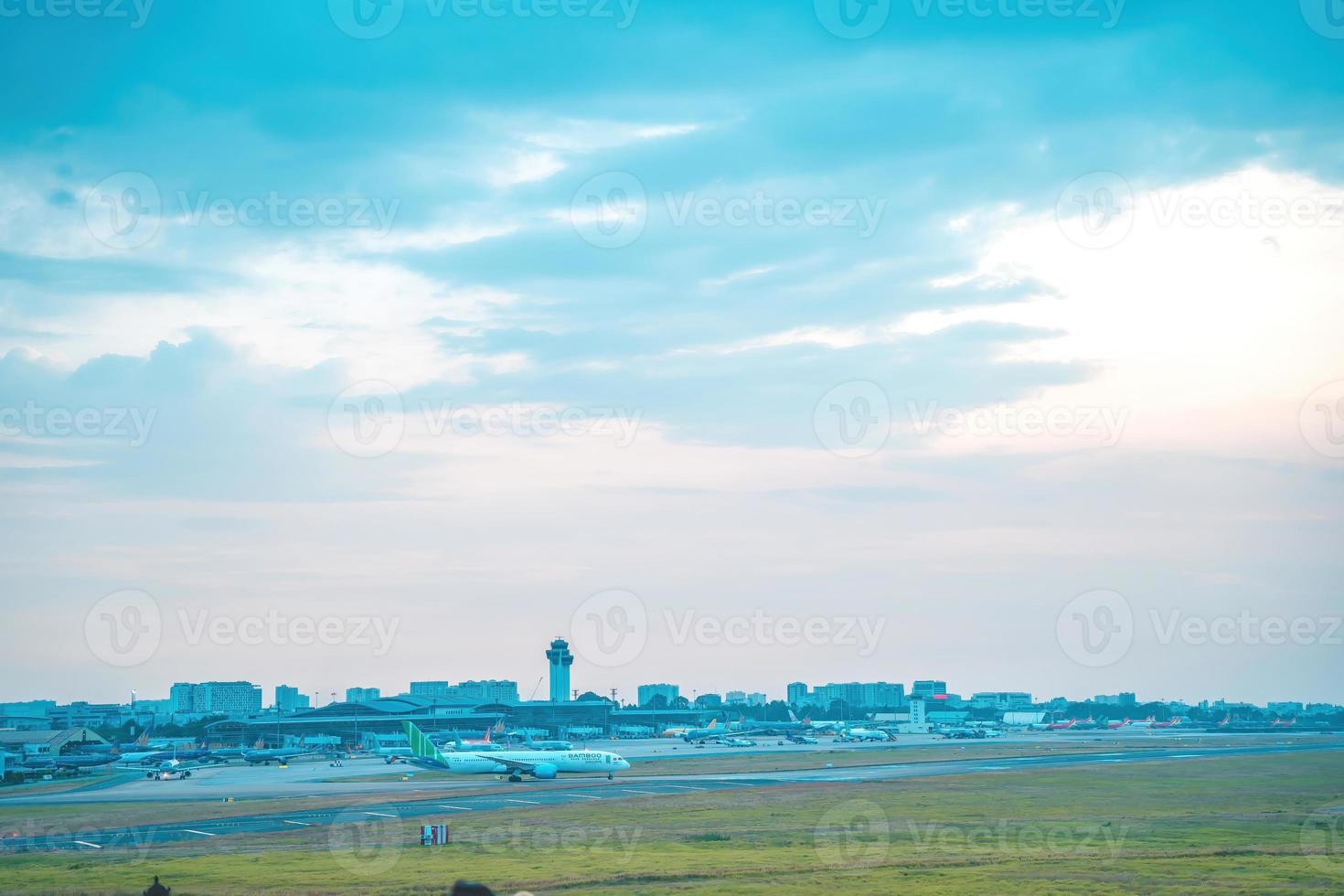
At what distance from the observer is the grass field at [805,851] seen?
→ 48.0 metres

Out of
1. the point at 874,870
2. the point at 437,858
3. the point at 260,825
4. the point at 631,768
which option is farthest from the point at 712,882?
the point at 631,768

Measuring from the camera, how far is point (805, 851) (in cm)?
5744

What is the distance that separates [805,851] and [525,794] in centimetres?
4611

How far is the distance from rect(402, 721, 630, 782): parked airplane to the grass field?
97.8 feet

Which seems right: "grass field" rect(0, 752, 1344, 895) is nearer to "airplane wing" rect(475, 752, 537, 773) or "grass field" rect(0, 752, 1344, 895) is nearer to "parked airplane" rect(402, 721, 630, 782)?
"airplane wing" rect(475, 752, 537, 773)

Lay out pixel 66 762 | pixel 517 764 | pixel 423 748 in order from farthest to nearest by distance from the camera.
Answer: pixel 66 762, pixel 423 748, pixel 517 764

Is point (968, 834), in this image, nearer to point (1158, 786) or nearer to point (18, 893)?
point (1158, 786)

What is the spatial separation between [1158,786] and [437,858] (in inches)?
2534

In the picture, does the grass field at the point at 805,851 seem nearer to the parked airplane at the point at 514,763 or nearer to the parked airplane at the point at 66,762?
the parked airplane at the point at 514,763

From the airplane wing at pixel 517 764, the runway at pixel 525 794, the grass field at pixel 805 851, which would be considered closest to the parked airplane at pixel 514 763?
the airplane wing at pixel 517 764

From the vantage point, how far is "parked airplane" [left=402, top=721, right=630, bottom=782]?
115375 millimetres

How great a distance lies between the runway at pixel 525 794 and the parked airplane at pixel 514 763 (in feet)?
13.6

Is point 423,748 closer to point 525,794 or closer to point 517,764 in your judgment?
point 517,764

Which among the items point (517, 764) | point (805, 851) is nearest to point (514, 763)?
point (517, 764)
